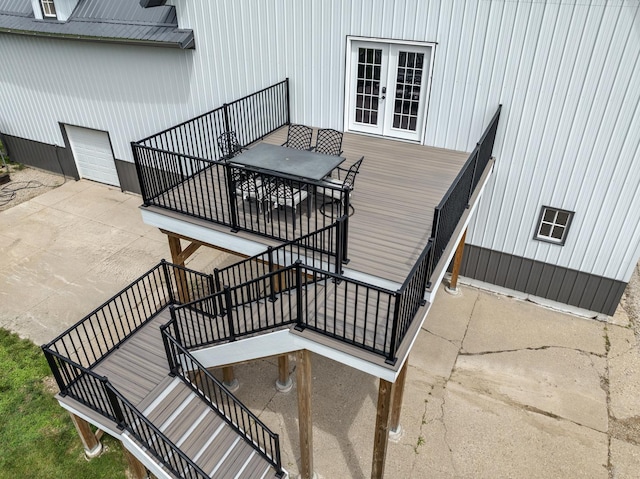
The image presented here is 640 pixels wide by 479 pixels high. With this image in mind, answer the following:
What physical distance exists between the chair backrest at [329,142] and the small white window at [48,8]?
363 inches

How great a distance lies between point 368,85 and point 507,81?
2764 mm

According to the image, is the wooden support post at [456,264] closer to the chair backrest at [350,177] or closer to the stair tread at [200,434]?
the chair backrest at [350,177]

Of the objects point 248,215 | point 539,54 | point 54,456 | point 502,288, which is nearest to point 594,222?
point 502,288

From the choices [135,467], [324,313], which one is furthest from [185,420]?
[324,313]

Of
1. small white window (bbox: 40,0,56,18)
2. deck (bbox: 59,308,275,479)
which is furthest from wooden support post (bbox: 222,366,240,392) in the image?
small white window (bbox: 40,0,56,18)

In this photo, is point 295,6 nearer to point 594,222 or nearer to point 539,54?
point 539,54

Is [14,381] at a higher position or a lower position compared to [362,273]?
lower

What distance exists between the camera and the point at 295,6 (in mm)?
9430

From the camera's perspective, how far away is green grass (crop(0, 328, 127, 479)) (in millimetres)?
6980

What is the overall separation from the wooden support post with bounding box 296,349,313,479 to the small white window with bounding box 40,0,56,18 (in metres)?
13.0

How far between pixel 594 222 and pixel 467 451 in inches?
197

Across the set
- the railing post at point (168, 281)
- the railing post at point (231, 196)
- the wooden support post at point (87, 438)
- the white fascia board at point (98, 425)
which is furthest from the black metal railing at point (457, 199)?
the wooden support post at point (87, 438)

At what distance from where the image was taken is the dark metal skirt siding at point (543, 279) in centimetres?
929

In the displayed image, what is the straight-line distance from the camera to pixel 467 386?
26.7ft
